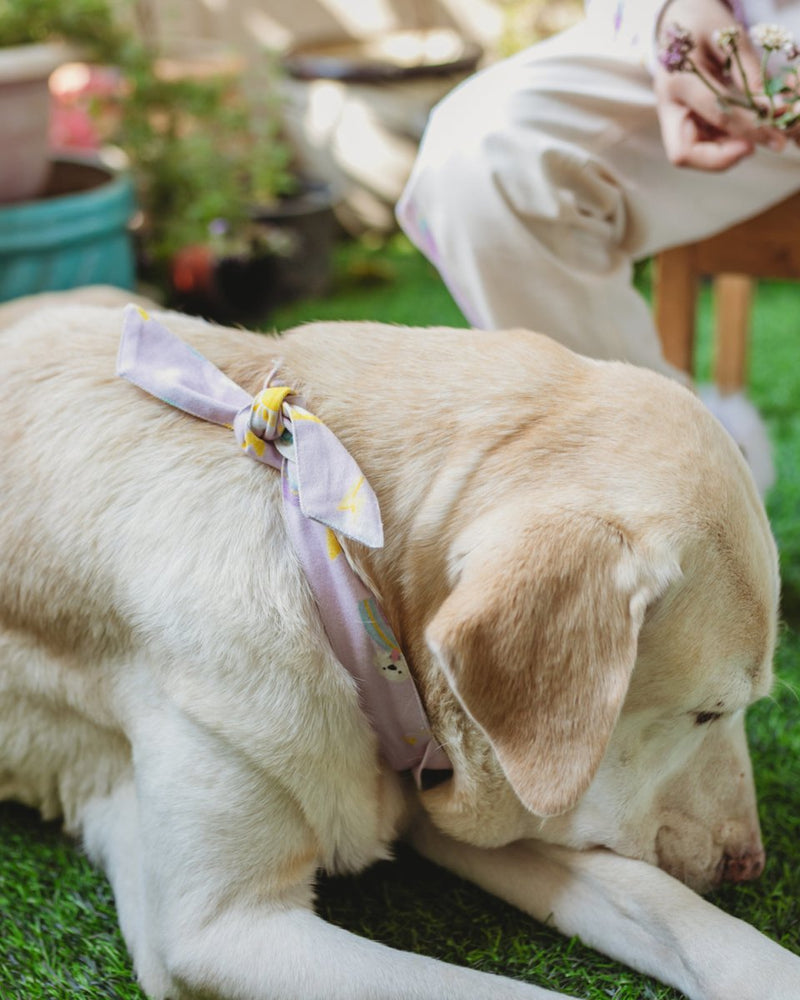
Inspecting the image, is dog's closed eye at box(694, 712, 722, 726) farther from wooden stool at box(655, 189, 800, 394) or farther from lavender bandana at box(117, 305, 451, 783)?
wooden stool at box(655, 189, 800, 394)

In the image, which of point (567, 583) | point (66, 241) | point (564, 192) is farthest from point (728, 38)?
point (66, 241)

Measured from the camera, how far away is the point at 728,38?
5.00 feet

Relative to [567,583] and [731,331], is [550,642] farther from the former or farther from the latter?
[731,331]

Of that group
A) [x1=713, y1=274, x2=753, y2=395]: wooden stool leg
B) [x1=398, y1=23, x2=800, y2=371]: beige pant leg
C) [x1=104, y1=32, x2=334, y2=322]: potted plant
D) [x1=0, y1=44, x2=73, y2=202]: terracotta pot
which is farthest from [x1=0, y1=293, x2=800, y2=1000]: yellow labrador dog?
[x1=104, y1=32, x2=334, y2=322]: potted plant

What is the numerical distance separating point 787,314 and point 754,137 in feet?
5.76

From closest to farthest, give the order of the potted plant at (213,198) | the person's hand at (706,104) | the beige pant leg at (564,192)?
the person's hand at (706,104), the beige pant leg at (564,192), the potted plant at (213,198)

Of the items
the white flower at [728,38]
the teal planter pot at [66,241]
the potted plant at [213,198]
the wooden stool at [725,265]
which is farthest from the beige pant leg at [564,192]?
the potted plant at [213,198]

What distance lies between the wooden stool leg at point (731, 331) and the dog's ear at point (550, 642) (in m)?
1.63

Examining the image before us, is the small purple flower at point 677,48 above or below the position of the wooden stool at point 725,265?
above

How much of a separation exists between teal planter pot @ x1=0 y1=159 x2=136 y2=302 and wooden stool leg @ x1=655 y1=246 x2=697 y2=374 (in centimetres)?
142

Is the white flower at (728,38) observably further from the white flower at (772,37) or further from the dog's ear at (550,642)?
the dog's ear at (550,642)

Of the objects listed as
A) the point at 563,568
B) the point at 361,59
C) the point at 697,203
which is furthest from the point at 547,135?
the point at 361,59

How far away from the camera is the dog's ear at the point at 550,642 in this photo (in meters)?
1.07

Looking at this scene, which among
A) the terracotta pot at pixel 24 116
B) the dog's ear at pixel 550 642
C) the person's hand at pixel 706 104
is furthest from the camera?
the terracotta pot at pixel 24 116
